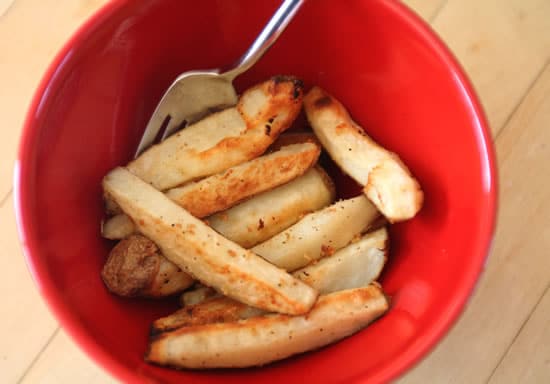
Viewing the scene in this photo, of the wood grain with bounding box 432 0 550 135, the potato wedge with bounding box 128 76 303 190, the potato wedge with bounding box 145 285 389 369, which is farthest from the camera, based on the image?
the wood grain with bounding box 432 0 550 135

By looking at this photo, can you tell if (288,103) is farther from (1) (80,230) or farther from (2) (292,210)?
(1) (80,230)

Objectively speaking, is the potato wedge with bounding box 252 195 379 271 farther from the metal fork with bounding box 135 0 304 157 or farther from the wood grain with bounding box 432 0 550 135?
the wood grain with bounding box 432 0 550 135

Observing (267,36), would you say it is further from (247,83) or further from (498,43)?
(498,43)

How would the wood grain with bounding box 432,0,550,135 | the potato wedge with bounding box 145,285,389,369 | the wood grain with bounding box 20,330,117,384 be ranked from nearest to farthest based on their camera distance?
the potato wedge with bounding box 145,285,389,369 → the wood grain with bounding box 20,330,117,384 → the wood grain with bounding box 432,0,550,135

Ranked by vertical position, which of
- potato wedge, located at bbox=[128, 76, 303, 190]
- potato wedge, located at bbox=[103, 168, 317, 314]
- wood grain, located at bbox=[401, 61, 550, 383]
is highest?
potato wedge, located at bbox=[128, 76, 303, 190]

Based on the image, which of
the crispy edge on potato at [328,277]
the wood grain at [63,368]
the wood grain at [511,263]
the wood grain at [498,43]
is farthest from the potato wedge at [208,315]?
the wood grain at [498,43]

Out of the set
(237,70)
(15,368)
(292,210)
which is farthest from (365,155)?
(15,368)

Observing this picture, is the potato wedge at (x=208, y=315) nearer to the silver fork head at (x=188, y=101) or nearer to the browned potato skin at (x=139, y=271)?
the browned potato skin at (x=139, y=271)

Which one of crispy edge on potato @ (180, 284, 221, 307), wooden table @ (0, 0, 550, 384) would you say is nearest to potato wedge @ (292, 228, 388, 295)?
crispy edge on potato @ (180, 284, 221, 307)
